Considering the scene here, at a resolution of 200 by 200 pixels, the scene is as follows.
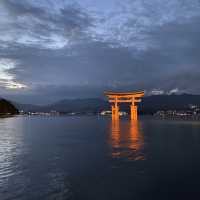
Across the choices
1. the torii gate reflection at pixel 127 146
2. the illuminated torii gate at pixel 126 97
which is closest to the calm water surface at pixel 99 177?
the torii gate reflection at pixel 127 146

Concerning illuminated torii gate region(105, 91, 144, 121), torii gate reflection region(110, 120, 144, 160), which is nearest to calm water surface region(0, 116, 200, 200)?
torii gate reflection region(110, 120, 144, 160)

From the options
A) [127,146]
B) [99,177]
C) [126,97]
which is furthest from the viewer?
[126,97]

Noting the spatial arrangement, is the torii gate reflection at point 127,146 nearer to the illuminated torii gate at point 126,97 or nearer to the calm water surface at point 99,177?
the calm water surface at point 99,177

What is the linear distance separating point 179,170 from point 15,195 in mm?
9406

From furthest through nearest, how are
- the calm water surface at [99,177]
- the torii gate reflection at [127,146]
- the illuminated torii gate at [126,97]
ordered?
the illuminated torii gate at [126,97] < the torii gate reflection at [127,146] < the calm water surface at [99,177]

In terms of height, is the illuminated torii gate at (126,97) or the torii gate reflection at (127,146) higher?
the illuminated torii gate at (126,97)

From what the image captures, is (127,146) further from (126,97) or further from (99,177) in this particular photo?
(126,97)

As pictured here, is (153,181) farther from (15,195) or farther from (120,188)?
(15,195)

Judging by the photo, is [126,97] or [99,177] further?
[126,97]

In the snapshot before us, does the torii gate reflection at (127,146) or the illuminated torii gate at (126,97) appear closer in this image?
the torii gate reflection at (127,146)

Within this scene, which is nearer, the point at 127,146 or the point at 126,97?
the point at 127,146

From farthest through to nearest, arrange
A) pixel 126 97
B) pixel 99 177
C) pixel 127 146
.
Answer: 1. pixel 126 97
2. pixel 127 146
3. pixel 99 177

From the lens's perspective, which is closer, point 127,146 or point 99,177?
point 99,177

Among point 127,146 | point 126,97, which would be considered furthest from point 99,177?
point 126,97
